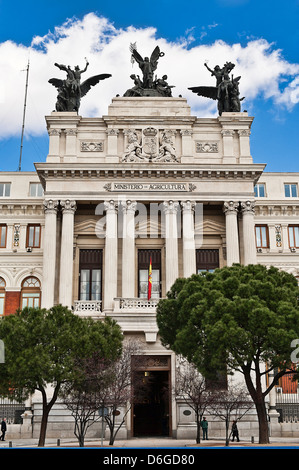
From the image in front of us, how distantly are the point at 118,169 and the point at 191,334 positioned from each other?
62.2 ft

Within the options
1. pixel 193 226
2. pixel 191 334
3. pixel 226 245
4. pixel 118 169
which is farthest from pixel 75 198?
pixel 191 334

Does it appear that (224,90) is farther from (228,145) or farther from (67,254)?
(67,254)

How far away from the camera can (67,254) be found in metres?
43.6

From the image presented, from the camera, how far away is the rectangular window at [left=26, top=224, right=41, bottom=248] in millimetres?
51906

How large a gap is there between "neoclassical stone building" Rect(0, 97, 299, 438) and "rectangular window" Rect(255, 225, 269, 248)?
7106 mm

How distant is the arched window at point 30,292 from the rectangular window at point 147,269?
10.1 meters

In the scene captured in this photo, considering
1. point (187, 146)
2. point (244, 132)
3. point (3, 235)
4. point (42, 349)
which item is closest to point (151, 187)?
point (187, 146)

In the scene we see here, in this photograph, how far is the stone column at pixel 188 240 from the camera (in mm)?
43638

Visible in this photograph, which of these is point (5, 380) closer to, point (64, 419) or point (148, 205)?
point (64, 419)

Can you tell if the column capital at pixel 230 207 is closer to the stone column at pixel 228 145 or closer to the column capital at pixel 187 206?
the column capital at pixel 187 206

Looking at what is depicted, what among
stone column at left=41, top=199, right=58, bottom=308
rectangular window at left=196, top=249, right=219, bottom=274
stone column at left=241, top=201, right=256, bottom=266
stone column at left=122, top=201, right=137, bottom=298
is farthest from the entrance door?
stone column at left=241, top=201, right=256, bottom=266

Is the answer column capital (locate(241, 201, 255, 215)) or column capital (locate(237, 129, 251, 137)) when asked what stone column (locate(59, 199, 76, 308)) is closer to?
column capital (locate(241, 201, 255, 215))

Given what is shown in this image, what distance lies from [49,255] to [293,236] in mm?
22372

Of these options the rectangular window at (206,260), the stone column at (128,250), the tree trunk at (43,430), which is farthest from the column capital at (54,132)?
the tree trunk at (43,430)
